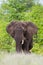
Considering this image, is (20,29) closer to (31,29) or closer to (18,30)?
(18,30)

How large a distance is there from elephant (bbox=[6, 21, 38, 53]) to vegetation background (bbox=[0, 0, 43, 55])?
389 cm

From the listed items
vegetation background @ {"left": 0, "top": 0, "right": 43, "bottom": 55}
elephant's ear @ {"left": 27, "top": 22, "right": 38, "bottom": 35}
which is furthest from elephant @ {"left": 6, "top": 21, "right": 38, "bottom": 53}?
vegetation background @ {"left": 0, "top": 0, "right": 43, "bottom": 55}

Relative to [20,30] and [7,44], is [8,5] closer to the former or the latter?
[7,44]

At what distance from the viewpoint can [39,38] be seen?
76.4 ft

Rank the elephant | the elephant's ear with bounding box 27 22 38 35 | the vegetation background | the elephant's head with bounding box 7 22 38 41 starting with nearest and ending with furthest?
the elephant, the elephant's head with bounding box 7 22 38 41, the elephant's ear with bounding box 27 22 38 35, the vegetation background

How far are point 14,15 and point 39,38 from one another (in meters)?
4.63

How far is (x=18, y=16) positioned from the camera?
1064 inches

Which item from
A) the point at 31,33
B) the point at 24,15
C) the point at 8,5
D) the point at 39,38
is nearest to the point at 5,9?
the point at 8,5

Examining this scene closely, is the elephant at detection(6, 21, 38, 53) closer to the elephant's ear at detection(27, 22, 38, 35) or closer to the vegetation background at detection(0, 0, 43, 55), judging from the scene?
the elephant's ear at detection(27, 22, 38, 35)

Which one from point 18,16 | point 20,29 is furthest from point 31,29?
point 18,16

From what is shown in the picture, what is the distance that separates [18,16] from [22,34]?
11.8m

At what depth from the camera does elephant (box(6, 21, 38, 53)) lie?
1502 cm

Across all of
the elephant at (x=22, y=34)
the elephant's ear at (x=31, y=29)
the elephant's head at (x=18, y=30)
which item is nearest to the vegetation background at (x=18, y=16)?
the elephant's ear at (x=31, y=29)

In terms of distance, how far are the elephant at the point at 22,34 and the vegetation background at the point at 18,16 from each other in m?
3.89
